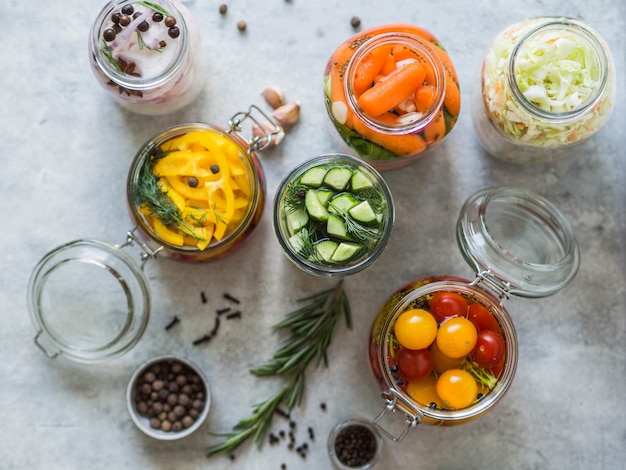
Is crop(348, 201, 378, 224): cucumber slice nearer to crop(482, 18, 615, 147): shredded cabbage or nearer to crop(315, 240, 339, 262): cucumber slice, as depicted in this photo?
crop(315, 240, 339, 262): cucumber slice

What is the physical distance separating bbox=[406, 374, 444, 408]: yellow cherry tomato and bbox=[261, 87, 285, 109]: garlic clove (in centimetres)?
82

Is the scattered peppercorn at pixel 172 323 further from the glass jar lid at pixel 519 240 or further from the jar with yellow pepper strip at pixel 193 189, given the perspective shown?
the glass jar lid at pixel 519 240

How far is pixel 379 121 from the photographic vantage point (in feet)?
4.43

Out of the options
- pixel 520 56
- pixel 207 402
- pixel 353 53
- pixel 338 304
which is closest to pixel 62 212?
pixel 207 402

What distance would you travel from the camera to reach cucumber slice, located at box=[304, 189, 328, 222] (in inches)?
53.7

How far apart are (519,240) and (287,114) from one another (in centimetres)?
71

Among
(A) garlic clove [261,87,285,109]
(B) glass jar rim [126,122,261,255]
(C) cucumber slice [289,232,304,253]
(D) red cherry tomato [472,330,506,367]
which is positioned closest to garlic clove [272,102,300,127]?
(A) garlic clove [261,87,285,109]

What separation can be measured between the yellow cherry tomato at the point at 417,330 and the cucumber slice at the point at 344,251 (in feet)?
0.63

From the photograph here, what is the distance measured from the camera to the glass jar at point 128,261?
149 centimetres

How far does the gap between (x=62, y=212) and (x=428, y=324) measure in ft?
3.44

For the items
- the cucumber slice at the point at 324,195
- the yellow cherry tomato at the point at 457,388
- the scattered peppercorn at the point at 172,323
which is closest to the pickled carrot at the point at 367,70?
the cucumber slice at the point at 324,195

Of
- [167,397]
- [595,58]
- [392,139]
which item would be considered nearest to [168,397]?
[167,397]

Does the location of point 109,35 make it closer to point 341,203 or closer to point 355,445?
point 341,203

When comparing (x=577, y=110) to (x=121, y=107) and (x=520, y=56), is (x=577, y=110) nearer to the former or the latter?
(x=520, y=56)
